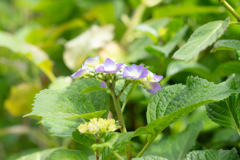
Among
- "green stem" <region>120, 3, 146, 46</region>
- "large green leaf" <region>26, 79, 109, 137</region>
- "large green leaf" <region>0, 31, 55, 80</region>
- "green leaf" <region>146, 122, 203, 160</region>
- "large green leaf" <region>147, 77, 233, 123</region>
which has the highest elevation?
"green stem" <region>120, 3, 146, 46</region>

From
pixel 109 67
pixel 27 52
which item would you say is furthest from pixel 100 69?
pixel 27 52

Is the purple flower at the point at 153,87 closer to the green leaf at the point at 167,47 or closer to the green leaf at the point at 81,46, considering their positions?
the green leaf at the point at 167,47

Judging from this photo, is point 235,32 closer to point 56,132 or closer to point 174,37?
point 174,37

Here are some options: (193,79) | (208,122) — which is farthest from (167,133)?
(193,79)


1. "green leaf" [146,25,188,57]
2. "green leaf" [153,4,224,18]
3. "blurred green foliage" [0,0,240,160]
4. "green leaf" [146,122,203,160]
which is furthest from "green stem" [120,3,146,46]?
"green leaf" [146,122,203,160]

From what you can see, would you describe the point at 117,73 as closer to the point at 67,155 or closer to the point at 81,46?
the point at 67,155

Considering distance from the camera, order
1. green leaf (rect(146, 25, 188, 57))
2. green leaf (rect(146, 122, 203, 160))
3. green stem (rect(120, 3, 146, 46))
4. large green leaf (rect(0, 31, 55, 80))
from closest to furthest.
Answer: green leaf (rect(146, 122, 203, 160))
green leaf (rect(146, 25, 188, 57))
large green leaf (rect(0, 31, 55, 80))
green stem (rect(120, 3, 146, 46))

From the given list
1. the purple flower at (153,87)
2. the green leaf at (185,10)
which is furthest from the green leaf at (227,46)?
the green leaf at (185,10)

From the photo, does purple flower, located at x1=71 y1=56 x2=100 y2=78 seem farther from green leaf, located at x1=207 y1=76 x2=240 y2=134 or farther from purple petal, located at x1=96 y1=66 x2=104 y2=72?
green leaf, located at x1=207 y1=76 x2=240 y2=134

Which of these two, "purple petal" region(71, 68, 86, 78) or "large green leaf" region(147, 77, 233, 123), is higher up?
"purple petal" region(71, 68, 86, 78)
